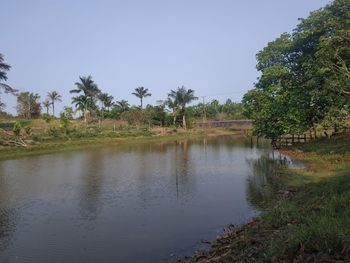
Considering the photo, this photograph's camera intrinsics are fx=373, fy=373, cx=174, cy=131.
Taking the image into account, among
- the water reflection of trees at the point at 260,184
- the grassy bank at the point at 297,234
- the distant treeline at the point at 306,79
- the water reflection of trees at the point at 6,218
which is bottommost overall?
the water reflection of trees at the point at 6,218

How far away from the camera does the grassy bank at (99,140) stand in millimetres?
50312

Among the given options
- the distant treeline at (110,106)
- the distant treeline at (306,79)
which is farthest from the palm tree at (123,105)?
the distant treeline at (306,79)

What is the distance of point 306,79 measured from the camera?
112 ft

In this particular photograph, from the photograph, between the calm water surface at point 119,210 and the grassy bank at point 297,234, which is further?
the calm water surface at point 119,210

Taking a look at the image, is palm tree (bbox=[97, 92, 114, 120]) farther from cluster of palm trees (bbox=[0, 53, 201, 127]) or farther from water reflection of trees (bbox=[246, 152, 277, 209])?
water reflection of trees (bbox=[246, 152, 277, 209])

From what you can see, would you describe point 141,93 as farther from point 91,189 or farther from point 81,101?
point 91,189

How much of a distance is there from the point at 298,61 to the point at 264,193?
24.5 metres

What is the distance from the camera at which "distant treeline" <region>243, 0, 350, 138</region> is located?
2608 centimetres

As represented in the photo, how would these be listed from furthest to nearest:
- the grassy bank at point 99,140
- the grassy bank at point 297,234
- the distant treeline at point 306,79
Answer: the grassy bank at point 99,140
the distant treeline at point 306,79
the grassy bank at point 297,234

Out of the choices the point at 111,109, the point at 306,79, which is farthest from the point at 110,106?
the point at 306,79

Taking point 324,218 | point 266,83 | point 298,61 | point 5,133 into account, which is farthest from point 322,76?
point 5,133

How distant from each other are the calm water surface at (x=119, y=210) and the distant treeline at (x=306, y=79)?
7.55 m

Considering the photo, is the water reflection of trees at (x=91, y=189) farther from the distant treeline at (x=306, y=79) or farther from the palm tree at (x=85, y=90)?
the palm tree at (x=85, y=90)

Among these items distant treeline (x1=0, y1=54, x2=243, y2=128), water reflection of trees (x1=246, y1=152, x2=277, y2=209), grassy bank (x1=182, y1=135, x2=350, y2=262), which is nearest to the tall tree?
distant treeline (x1=0, y1=54, x2=243, y2=128)
